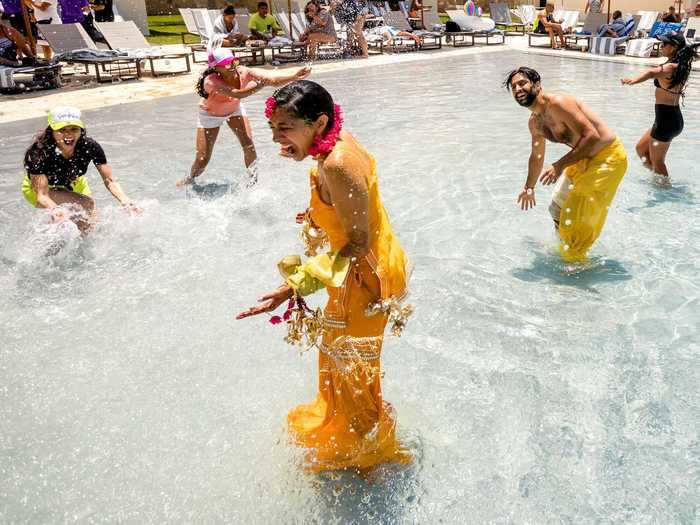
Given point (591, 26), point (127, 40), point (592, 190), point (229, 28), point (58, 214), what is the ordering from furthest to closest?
point (591, 26), point (229, 28), point (127, 40), point (58, 214), point (592, 190)

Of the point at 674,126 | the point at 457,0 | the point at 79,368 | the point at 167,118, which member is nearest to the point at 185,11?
the point at 167,118

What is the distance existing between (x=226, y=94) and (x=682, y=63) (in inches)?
179

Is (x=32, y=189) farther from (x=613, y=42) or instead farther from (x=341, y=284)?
(x=613, y=42)

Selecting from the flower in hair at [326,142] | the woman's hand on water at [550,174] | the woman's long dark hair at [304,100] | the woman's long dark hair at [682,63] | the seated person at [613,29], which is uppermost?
the woman's long dark hair at [304,100]

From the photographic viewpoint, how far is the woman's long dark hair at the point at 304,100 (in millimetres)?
2135

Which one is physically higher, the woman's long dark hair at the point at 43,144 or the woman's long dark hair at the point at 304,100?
the woman's long dark hair at the point at 304,100

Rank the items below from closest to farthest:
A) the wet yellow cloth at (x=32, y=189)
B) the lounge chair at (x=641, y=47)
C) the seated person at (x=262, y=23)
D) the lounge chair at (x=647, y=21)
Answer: the wet yellow cloth at (x=32, y=189), the seated person at (x=262, y=23), the lounge chair at (x=641, y=47), the lounge chair at (x=647, y=21)

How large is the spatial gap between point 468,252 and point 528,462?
2607 millimetres

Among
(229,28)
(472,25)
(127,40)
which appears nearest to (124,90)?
(127,40)

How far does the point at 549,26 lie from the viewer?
2061 centimetres

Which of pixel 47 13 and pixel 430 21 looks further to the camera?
pixel 430 21

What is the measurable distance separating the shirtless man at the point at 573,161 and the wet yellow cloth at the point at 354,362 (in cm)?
225

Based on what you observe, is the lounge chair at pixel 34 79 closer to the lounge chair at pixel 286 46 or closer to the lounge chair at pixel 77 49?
the lounge chair at pixel 77 49

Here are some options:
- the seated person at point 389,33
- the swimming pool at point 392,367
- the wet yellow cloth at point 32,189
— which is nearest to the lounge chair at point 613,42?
the seated person at point 389,33
